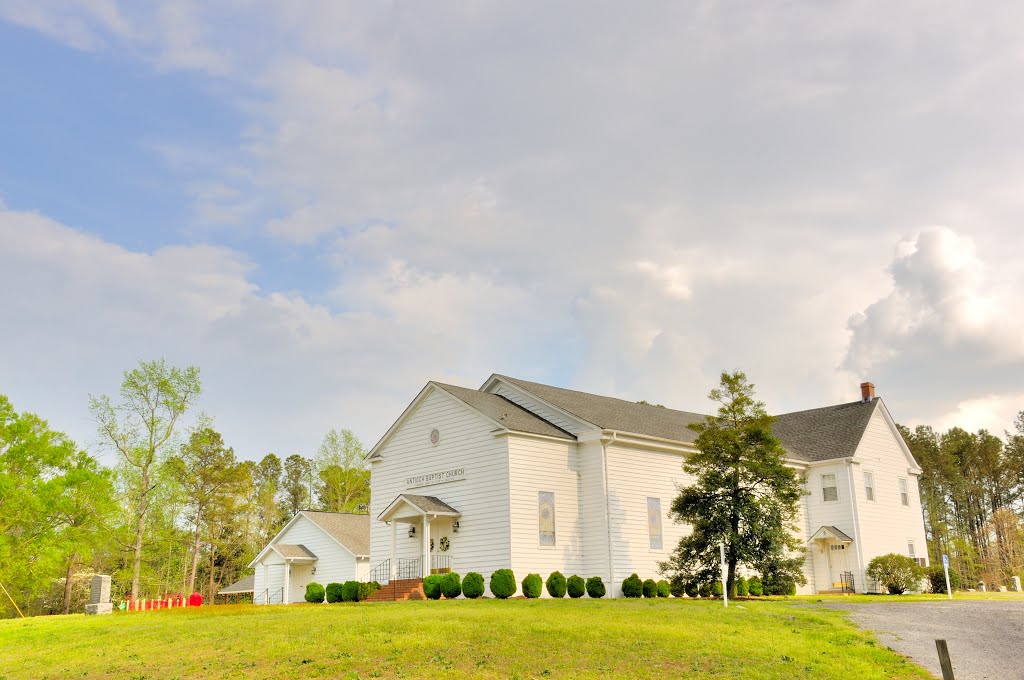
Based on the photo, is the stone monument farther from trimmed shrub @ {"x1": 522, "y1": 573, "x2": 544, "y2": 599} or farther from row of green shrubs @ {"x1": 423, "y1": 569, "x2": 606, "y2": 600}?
trimmed shrub @ {"x1": 522, "y1": 573, "x2": 544, "y2": 599}

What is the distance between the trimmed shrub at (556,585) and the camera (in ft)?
88.4

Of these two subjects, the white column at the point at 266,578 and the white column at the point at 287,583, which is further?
the white column at the point at 266,578

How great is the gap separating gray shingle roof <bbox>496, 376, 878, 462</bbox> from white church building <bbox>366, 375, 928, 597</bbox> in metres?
0.13

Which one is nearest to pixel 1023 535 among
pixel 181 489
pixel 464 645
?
pixel 464 645

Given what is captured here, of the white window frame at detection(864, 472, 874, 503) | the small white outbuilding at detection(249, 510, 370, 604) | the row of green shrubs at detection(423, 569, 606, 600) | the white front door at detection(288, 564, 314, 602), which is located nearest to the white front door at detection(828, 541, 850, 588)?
the white window frame at detection(864, 472, 874, 503)

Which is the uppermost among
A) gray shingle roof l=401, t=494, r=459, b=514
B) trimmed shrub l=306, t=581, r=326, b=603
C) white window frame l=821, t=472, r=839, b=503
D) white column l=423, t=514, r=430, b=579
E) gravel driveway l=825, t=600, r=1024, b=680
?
white window frame l=821, t=472, r=839, b=503

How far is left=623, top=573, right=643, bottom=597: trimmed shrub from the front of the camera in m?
28.1

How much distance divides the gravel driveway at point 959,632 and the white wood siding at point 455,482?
1055cm

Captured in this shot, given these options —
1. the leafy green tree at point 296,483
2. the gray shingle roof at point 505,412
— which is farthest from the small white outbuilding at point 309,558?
the leafy green tree at point 296,483

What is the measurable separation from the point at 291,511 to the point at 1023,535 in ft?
197

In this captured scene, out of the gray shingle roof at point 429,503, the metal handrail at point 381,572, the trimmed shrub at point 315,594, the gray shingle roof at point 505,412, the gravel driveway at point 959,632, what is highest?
the gray shingle roof at point 505,412

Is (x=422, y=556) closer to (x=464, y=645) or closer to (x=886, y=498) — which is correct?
(x=464, y=645)

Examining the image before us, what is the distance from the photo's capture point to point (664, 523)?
3122cm

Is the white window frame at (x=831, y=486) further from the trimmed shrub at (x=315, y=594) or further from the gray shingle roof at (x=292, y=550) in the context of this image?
the gray shingle roof at (x=292, y=550)
